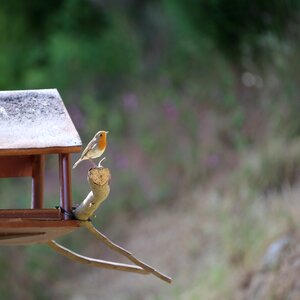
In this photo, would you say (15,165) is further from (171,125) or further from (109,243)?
(171,125)

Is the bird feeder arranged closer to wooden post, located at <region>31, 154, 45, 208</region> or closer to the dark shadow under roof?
the dark shadow under roof

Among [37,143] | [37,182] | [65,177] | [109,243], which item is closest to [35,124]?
[37,143]

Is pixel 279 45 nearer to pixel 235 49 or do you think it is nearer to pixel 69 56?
pixel 235 49

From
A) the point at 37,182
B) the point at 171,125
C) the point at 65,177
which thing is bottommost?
the point at 171,125

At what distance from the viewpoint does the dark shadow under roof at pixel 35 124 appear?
3.39 m

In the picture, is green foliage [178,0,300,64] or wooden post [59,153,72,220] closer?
wooden post [59,153,72,220]

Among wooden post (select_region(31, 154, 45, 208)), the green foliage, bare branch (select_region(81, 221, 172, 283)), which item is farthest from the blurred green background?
bare branch (select_region(81, 221, 172, 283))

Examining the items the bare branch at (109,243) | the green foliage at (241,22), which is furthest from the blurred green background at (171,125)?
the bare branch at (109,243)

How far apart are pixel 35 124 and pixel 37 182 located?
76 centimetres

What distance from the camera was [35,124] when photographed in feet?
11.6

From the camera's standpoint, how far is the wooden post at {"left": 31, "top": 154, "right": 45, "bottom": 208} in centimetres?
422

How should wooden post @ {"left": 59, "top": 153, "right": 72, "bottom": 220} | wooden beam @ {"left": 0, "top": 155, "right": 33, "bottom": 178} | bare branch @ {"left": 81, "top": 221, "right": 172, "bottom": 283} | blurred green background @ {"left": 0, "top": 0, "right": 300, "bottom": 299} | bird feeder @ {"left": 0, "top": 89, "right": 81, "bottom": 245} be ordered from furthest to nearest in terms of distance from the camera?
blurred green background @ {"left": 0, "top": 0, "right": 300, "bottom": 299}
wooden beam @ {"left": 0, "top": 155, "right": 33, "bottom": 178}
wooden post @ {"left": 59, "top": 153, "right": 72, "bottom": 220}
bare branch @ {"left": 81, "top": 221, "right": 172, "bottom": 283}
bird feeder @ {"left": 0, "top": 89, "right": 81, "bottom": 245}

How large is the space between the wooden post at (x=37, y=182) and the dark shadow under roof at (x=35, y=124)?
547mm

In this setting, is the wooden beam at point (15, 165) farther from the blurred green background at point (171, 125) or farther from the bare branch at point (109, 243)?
the blurred green background at point (171, 125)
